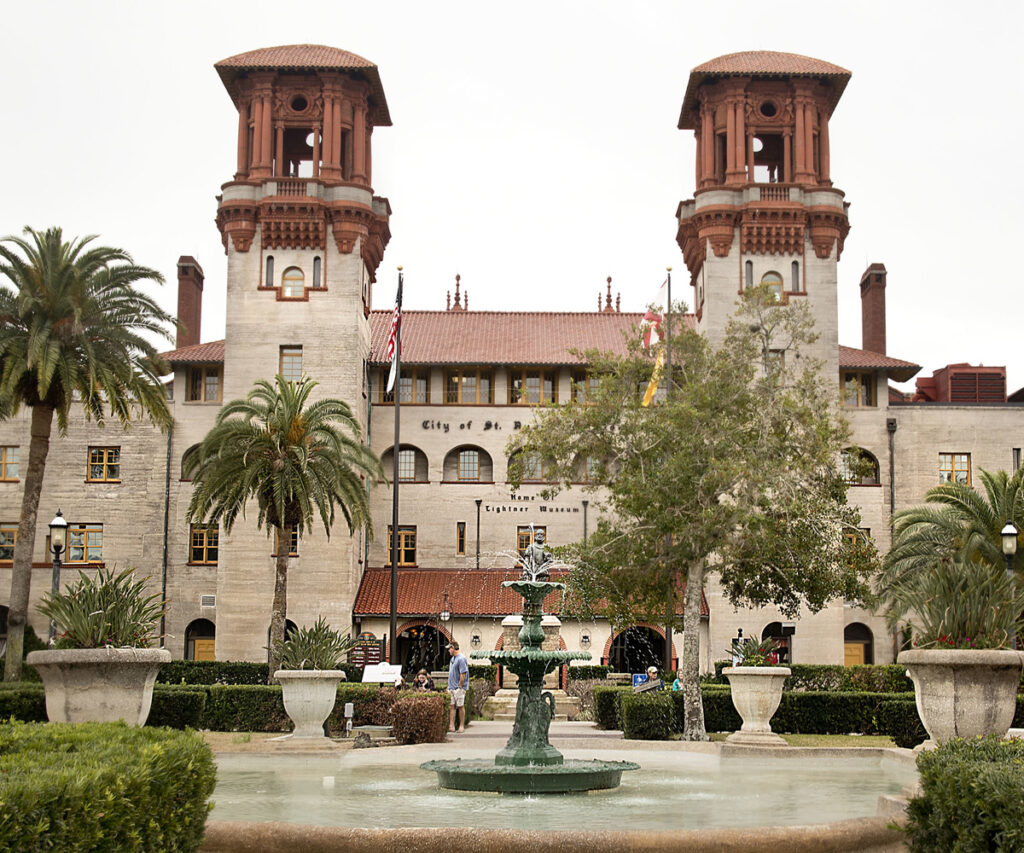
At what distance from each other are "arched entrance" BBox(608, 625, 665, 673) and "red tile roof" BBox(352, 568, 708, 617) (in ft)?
15.6

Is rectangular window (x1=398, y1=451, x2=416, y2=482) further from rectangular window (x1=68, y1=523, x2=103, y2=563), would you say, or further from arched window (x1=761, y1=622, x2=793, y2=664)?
arched window (x1=761, y1=622, x2=793, y2=664)

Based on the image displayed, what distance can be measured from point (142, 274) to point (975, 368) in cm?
3899

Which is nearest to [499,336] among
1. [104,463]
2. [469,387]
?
[469,387]

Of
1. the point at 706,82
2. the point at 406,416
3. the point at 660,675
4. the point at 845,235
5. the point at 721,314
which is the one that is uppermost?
the point at 706,82

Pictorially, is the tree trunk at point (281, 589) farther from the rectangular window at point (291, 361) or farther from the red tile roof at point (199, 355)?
the red tile roof at point (199, 355)

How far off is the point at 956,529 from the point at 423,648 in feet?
A: 78.0

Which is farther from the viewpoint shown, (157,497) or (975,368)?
(975,368)

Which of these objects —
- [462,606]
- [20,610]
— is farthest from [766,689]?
[462,606]

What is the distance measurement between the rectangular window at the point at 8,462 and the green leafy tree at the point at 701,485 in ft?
105

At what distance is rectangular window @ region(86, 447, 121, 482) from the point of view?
190 feet

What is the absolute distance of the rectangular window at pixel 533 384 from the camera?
Answer: 5925 centimetres

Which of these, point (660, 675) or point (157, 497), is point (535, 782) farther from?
point (157, 497)

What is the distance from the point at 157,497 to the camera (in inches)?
2260

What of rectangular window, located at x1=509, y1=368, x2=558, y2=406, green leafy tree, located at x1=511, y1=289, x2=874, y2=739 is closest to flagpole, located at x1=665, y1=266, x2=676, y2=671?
green leafy tree, located at x1=511, y1=289, x2=874, y2=739
